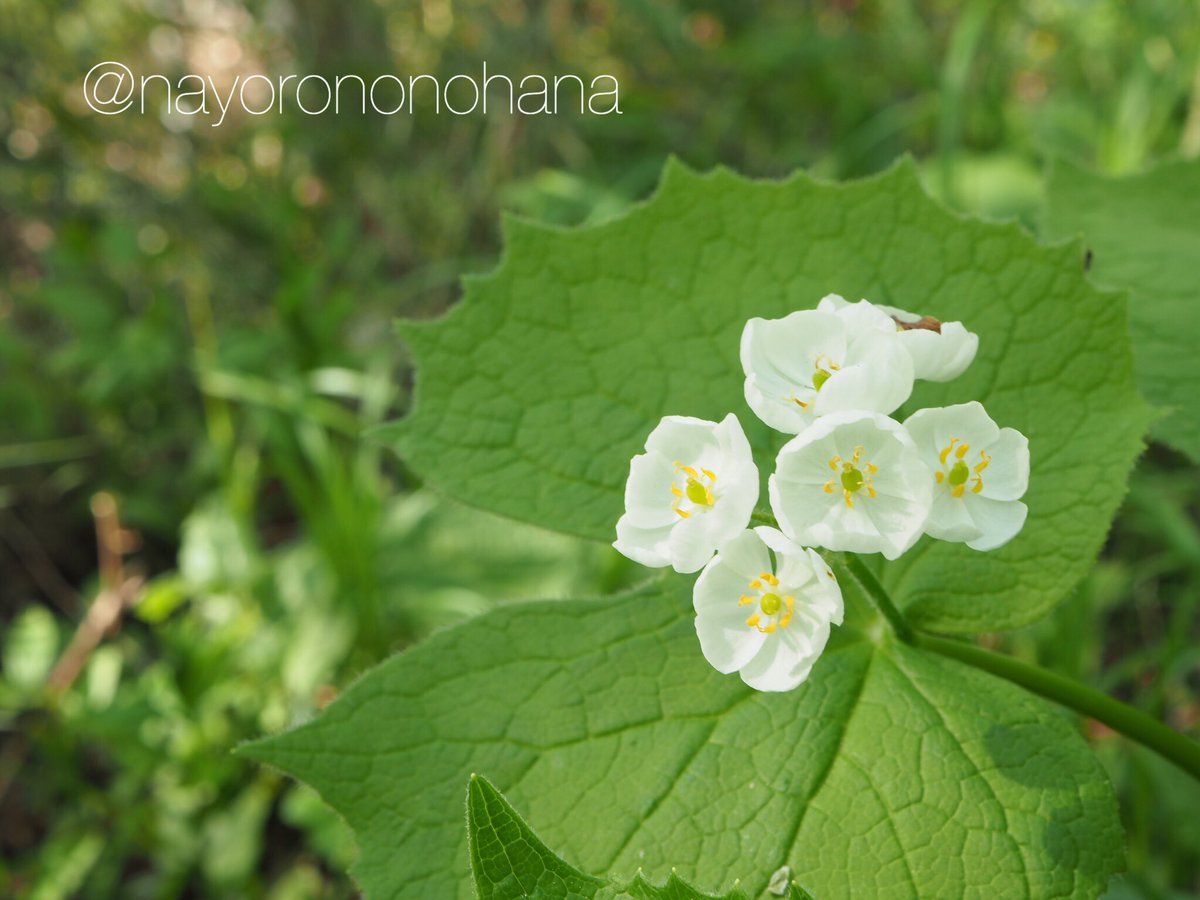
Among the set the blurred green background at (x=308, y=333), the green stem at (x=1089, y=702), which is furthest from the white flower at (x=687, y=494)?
the blurred green background at (x=308, y=333)

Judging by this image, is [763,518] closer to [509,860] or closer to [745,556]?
[745,556]

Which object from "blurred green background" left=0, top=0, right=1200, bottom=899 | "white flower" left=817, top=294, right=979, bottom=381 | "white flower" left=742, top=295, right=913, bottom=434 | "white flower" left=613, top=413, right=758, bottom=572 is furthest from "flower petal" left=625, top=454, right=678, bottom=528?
"blurred green background" left=0, top=0, right=1200, bottom=899

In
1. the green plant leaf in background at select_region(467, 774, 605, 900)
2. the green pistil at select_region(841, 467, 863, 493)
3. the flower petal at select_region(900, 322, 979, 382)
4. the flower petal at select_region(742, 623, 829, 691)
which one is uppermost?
the flower petal at select_region(900, 322, 979, 382)

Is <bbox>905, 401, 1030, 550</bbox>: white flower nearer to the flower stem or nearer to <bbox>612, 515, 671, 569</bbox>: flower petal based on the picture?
the flower stem

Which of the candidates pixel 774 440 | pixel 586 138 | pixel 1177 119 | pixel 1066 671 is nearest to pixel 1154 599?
pixel 1066 671

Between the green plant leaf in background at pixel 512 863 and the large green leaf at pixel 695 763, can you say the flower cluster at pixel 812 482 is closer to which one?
the large green leaf at pixel 695 763

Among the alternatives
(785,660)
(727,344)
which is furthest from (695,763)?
(727,344)
